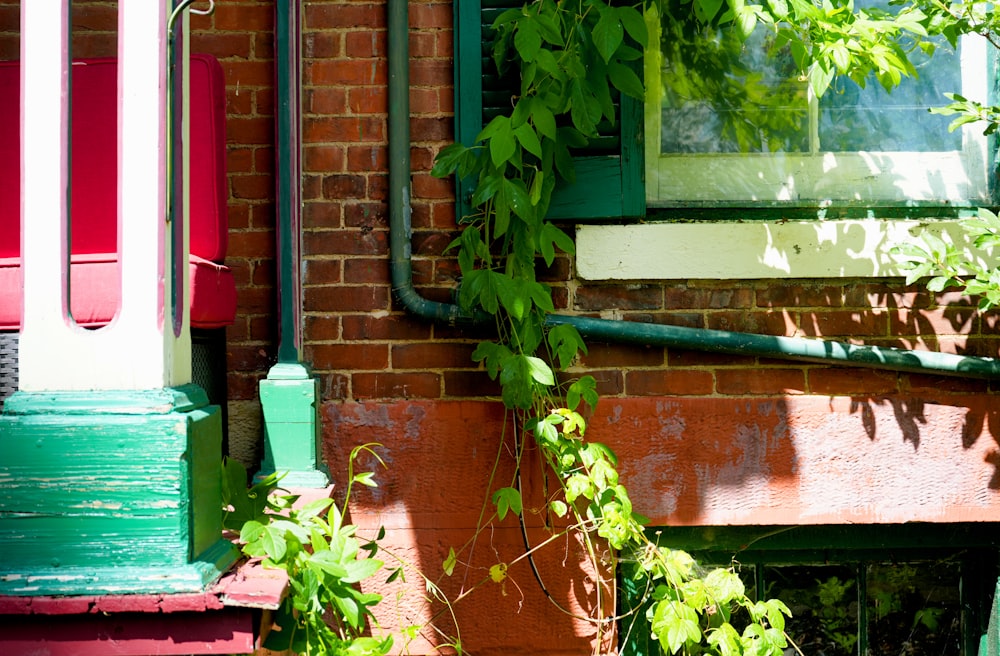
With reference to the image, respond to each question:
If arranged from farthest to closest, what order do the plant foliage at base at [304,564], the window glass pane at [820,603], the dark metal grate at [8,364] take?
1. the window glass pane at [820,603]
2. the dark metal grate at [8,364]
3. the plant foliage at base at [304,564]

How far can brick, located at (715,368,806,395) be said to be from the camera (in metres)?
2.70

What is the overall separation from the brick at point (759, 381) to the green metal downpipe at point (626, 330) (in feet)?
0.25

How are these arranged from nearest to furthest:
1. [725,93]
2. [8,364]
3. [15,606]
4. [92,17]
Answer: [15,606], [8,364], [92,17], [725,93]

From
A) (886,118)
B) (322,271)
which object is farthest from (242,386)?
(886,118)

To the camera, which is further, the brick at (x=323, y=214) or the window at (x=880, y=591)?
the window at (x=880, y=591)

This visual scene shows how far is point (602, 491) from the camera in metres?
2.40

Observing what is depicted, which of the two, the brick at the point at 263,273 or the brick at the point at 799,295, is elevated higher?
the brick at the point at 263,273

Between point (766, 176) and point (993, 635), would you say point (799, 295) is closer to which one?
point (766, 176)

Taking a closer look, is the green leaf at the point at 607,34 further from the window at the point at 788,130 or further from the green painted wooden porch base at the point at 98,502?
the green painted wooden porch base at the point at 98,502

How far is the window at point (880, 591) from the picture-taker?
9.35ft

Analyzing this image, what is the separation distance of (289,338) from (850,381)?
5.29 feet

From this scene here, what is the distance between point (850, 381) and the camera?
8.85ft

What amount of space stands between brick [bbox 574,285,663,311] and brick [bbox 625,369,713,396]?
193 millimetres

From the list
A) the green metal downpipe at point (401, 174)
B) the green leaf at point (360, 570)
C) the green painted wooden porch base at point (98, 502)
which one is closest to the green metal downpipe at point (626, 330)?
the green metal downpipe at point (401, 174)
